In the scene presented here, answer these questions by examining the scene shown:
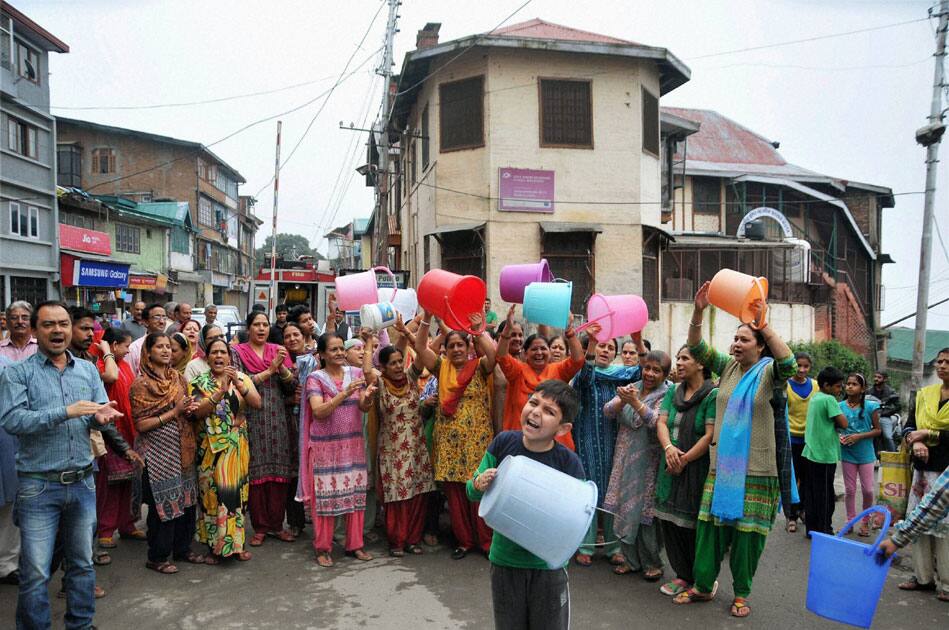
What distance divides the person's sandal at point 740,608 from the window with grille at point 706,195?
18.4 m

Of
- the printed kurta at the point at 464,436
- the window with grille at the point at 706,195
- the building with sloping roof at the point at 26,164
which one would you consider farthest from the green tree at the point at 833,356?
the building with sloping roof at the point at 26,164

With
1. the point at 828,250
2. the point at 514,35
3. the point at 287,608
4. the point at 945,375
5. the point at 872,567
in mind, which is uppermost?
the point at 514,35

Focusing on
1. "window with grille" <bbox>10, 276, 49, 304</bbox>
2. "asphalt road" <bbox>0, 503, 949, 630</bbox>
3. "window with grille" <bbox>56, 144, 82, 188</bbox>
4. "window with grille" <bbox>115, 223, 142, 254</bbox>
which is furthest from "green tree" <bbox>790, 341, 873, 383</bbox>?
"window with grille" <bbox>56, 144, 82, 188</bbox>

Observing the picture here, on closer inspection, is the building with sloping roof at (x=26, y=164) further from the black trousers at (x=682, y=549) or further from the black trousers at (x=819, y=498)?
the black trousers at (x=819, y=498)

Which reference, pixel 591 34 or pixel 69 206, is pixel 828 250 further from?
pixel 69 206

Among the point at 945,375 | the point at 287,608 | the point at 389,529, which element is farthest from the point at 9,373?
the point at 945,375

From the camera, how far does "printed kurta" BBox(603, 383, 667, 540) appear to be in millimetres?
4480

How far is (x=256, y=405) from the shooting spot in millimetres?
4656

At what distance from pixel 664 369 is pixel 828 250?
1977 cm

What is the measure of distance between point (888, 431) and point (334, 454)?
17.4 ft

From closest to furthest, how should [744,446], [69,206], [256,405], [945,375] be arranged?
[744,446]
[945,375]
[256,405]
[69,206]

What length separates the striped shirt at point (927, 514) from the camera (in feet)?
9.20

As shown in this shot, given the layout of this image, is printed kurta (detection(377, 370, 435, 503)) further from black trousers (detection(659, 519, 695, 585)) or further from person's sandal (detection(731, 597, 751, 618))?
person's sandal (detection(731, 597, 751, 618))

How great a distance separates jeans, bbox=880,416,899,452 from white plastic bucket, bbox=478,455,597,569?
4705 millimetres
